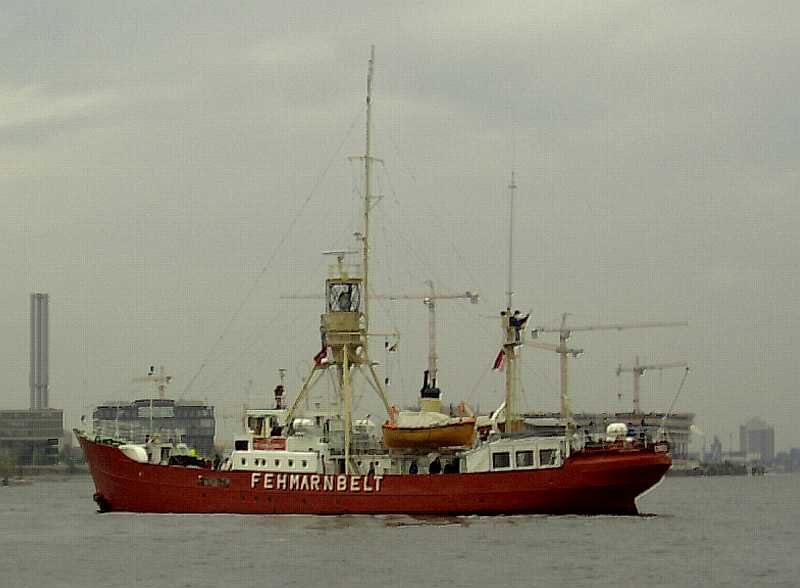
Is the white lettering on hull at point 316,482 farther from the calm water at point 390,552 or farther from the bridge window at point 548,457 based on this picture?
the bridge window at point 548,457

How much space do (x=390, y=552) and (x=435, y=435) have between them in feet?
43.5

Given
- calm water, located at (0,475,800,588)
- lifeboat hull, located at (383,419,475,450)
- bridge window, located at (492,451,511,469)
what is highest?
lifeboat hull, located at (383,419,475,450)

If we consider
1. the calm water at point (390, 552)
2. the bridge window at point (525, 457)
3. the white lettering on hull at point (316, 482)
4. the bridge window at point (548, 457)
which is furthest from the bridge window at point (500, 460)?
the white lettering on hull at point (316, 482)

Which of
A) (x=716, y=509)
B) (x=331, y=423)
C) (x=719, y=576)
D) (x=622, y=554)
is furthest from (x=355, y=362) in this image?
(x=716, y=509)

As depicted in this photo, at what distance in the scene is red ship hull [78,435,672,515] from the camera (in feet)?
242

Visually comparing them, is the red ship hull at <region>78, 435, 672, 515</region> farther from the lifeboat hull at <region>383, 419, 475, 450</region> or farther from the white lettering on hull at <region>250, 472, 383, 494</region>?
the lifeboat hull at <region>383, 419, 475, 450</region>

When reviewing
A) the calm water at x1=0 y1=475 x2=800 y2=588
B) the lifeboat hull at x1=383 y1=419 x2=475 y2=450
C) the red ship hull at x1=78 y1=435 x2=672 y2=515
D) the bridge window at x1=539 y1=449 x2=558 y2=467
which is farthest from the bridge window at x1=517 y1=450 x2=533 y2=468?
the calm water at x1=0 y1=475 x2=800 y2=588

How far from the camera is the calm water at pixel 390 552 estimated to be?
56188mm

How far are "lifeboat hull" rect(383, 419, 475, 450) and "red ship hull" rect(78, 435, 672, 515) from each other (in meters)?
1.98

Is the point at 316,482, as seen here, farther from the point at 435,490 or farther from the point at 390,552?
the point at 390,552

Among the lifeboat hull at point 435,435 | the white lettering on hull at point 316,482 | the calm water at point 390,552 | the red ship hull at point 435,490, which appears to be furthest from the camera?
the lifeboat hull at point 435,435

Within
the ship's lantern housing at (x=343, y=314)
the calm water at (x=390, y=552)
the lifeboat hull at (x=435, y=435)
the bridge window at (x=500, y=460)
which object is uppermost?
the ship's lantern housing at (x=343, y=314)

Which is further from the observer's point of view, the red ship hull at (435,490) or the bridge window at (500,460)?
the bridge window at (500,460)

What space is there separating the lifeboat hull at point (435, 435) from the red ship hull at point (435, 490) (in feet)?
6.51
